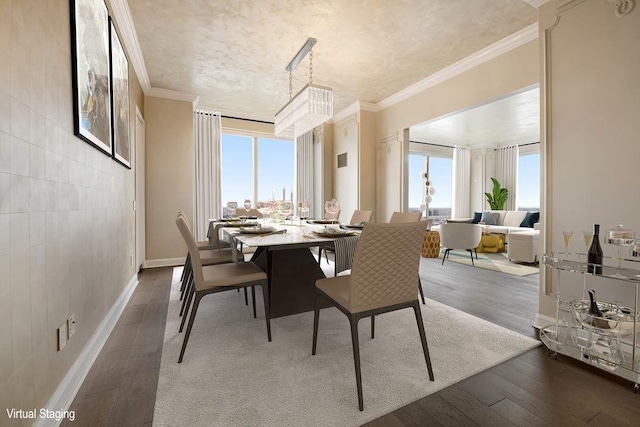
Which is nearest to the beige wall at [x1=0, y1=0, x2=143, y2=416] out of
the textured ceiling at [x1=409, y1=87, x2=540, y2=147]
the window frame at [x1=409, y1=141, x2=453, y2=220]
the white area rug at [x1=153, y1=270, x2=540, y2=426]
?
the white area rug at [x1=153, y1=270, x2=540, y2=426]

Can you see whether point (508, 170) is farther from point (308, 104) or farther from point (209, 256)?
point (209, 256)

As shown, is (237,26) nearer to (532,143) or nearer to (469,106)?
(469,106)

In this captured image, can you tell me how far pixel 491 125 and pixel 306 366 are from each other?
670 cm

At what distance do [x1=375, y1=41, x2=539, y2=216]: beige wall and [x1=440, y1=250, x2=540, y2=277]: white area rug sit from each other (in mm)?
1504

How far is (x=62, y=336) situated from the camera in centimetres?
134

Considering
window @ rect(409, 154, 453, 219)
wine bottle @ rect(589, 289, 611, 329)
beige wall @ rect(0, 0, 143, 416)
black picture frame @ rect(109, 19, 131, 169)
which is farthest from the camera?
window @ rect(409, 154, 453, 219)

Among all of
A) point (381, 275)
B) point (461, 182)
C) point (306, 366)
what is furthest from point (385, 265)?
point (461, 182)

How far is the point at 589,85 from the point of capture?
6.21 feet

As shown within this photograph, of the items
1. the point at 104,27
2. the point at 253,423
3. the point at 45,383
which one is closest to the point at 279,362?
the point at 253,423

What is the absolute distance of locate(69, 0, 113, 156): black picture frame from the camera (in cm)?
152

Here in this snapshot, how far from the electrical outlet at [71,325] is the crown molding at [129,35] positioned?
2.49 metres

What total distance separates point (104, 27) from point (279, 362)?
2.70 metres

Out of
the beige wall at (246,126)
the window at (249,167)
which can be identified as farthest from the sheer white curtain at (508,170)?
the beige wall at (246,126)

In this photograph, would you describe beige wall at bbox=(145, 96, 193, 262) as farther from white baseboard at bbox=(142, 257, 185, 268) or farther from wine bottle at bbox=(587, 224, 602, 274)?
wine bottle at bbox=(587, 224, 602, 274)
